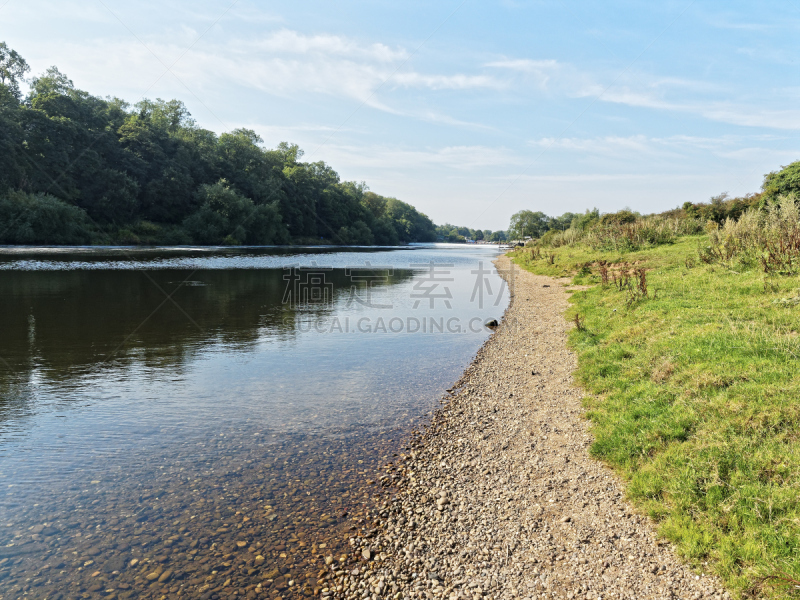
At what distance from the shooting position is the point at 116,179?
265ft

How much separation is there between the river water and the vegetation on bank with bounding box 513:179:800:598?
3.98m

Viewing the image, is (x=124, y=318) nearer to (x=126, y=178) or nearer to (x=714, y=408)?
(x=714, y=408)

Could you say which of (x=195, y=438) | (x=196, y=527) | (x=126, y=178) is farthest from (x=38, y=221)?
(x=196, y=527)

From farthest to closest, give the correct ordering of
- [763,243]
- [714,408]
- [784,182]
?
[784,182]
[763,243]
[714,408]

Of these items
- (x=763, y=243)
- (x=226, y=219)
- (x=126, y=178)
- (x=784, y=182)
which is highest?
(x=126, y=178)

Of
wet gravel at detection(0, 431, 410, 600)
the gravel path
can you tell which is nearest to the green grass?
the gravel path

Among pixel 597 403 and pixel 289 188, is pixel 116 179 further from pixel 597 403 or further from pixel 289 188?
pixel 597 403

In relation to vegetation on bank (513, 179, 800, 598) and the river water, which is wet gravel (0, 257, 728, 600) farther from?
vegetation on bank (513, 179, 800, 598)

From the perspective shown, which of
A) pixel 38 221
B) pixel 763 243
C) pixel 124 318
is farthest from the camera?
pixel 38 221

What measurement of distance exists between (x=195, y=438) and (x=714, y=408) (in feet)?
29.4

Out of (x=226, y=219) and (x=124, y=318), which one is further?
(x=226, y=219)

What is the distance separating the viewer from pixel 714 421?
22.0 ft

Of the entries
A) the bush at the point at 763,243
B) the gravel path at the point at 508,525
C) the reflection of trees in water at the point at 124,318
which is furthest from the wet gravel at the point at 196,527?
the bush at the point at 763,243

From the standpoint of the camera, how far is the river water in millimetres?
5438
